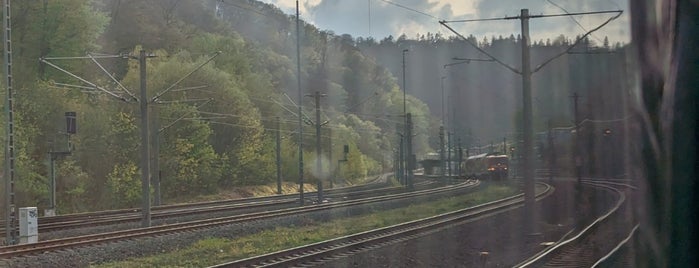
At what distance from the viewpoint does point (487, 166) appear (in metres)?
63.1

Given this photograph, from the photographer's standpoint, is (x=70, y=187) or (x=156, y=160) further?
(x=156, y=160)

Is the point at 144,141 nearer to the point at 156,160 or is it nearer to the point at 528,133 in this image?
the point at 528,133

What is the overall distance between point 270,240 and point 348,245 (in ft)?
11.0

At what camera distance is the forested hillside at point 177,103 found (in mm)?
37969

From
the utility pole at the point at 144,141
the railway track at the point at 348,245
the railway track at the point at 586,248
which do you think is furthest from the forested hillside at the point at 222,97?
the railway track at the point at 348,245

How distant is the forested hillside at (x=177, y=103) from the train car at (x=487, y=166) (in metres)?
5.35

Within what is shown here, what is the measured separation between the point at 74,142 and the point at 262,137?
57.4 feet

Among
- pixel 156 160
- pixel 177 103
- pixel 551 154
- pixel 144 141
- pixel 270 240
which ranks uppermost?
pixel 177 103

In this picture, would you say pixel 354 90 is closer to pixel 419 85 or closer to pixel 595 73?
pixel 419 85

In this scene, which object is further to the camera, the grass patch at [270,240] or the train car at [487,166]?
the train car at [487,166]

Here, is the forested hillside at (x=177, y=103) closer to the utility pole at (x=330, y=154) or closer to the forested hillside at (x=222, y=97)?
the forested hillside at (x=222, y=97)

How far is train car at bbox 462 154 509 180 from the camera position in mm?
61031

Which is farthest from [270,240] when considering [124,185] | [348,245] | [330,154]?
[330,154]

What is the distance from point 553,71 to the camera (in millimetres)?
24609
